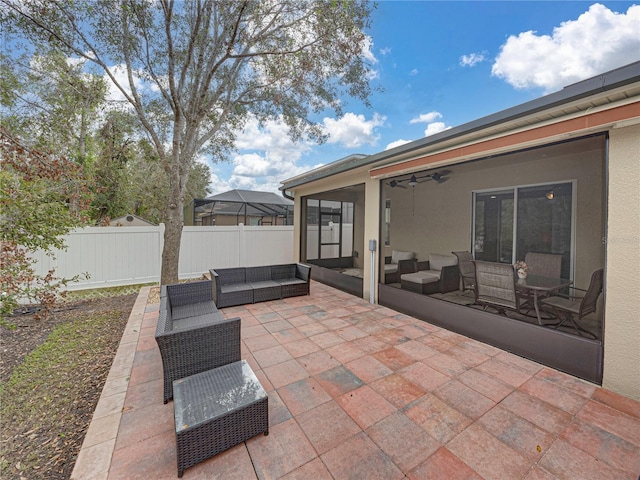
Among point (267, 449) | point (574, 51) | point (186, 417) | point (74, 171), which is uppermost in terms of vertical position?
point (574, 51)

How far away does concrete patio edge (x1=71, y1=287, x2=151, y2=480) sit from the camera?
5.90 feet

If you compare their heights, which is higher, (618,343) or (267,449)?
(618,343)

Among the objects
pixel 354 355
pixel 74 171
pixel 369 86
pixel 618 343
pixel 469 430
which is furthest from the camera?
pixel 369 86

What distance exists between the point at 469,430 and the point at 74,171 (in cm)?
496

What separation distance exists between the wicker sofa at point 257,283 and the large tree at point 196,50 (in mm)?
1733

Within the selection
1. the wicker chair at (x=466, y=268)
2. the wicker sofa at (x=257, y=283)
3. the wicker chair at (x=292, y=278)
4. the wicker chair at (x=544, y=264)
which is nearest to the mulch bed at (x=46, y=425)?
the wicker sofa at (x=257, y=283)

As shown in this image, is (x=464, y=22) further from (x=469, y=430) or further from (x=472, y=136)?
(x=469, y=430)

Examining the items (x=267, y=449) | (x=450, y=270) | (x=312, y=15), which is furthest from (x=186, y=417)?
(x=312, y=15)

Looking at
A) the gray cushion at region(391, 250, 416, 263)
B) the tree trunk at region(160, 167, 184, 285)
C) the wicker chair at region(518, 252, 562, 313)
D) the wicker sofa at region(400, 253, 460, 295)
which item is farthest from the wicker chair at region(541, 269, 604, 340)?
the tree trunk at region(160, 167, 184, 285)

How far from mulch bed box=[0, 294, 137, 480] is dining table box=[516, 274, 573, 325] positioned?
212 inches

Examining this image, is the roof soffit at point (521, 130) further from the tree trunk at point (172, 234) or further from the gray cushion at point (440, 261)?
the tree trunk at point (172, 234)

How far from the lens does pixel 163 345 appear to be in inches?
92.5

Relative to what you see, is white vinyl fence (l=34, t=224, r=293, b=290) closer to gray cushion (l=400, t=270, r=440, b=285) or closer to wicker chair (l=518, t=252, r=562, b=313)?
gray cushion (l=400, t=270, r=440, b=285)

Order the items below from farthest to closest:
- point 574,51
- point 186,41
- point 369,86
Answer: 1. point 369,86
2. point 186,41
3. point 574,51
